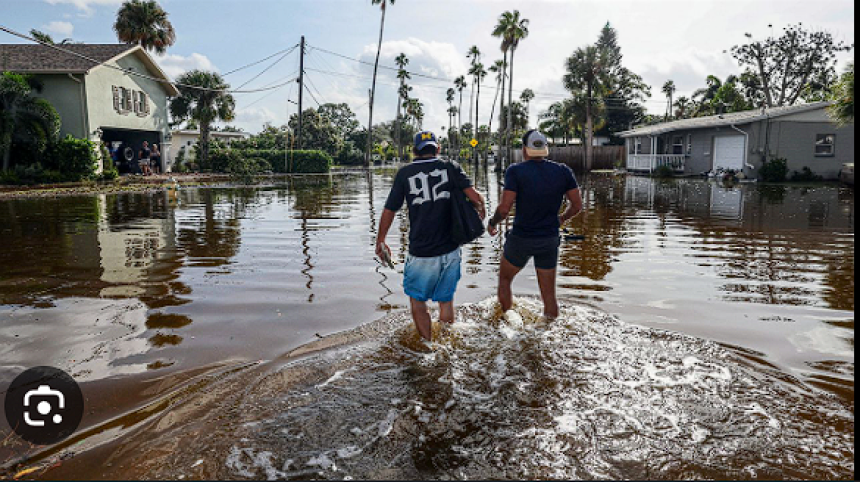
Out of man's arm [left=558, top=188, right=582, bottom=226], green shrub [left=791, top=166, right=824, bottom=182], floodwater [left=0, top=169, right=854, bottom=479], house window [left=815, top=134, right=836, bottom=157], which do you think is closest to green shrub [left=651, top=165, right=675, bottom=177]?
green shrub [left=791, top=166, right=824, bottom=182]

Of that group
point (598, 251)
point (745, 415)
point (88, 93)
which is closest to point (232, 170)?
point (88, 93)

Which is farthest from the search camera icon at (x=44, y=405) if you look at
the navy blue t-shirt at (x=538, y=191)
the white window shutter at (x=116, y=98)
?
the white window shutter at (x=116, y=98)

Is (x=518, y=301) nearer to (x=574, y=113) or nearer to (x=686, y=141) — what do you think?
(x=686, y=141)

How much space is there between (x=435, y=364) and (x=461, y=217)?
46.5 inches

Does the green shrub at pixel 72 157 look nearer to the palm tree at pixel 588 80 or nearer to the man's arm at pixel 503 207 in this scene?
the man's arm at pixel 503 207

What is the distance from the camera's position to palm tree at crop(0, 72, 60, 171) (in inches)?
907

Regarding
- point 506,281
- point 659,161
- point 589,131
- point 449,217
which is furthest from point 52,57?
point 589,131

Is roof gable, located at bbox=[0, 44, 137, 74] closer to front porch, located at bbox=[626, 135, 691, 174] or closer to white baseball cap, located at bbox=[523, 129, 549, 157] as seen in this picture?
white baseball cap, located at bbox=[523, 129, 549, 157]

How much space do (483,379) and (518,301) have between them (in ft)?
7.09

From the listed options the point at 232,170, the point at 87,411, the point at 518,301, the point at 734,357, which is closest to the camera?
the point at 87,411

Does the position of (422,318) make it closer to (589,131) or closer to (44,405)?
(44,405)

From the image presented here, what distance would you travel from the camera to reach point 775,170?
92.1 ft

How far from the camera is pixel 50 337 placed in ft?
17.1

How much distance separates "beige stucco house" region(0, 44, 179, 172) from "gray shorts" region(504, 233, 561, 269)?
23.9 m
